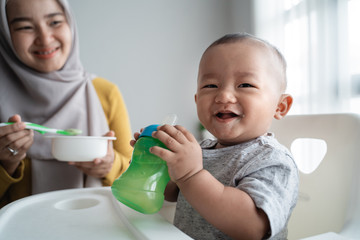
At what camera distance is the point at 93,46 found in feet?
9.08

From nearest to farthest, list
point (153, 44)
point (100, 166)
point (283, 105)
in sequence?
Answer: point (283, 105)
point (100, 166)
point (153, 44)

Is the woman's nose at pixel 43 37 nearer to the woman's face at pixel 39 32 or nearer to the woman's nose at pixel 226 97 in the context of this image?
the woman's face at pixel 39 32

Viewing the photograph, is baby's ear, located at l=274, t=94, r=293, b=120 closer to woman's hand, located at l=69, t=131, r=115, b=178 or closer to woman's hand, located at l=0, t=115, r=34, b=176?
woman's hand, located at l=69, t=131, r=115, b=178

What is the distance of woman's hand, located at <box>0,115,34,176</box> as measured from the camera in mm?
956

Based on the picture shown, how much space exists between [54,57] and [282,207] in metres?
1.15

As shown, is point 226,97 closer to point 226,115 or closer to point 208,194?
point 226,115

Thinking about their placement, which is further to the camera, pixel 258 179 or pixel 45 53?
pixel 45 53

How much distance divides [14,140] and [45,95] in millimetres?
377

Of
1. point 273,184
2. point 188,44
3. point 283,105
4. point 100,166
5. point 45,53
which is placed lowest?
point 100,166

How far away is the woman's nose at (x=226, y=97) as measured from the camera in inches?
24.5

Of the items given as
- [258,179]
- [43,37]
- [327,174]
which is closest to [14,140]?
[43,37]

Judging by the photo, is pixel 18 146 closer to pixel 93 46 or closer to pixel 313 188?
pixel 313 188

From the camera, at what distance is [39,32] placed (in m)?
1.20

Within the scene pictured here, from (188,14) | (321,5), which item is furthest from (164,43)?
(321,5)
